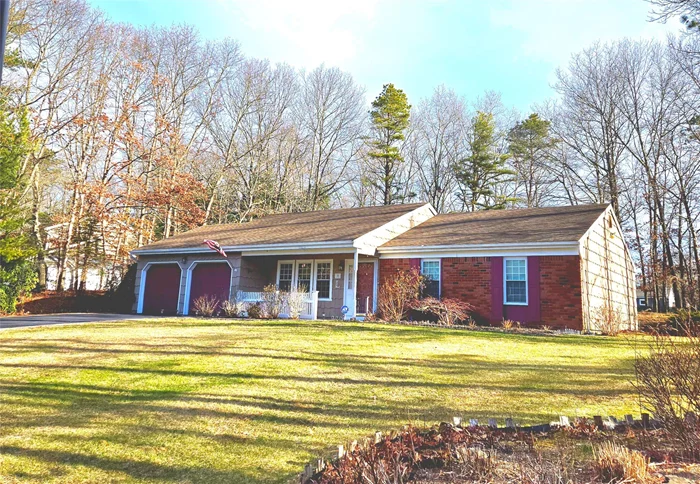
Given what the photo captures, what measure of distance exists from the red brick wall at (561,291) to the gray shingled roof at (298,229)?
6237 mm

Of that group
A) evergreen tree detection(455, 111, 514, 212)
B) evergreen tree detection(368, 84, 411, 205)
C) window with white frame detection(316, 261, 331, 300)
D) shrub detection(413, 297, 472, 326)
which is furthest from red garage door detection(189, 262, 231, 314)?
evergreen tree detection(455, 111, 514, 212)

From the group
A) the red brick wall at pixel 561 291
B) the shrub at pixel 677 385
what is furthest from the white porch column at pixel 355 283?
the shrub at pixel 677 385

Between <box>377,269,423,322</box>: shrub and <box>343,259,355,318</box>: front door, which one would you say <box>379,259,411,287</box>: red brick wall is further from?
<box>343,259,355,318</box>: front door

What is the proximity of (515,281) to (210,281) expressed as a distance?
12107mm

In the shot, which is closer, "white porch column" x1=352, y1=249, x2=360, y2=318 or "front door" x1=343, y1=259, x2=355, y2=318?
"white porch column" x1=352, y1=249, x2=360, y2=318

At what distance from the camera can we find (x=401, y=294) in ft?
52.2

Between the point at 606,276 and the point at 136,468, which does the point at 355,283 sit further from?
the point at 136,468

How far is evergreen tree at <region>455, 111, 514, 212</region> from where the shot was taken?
1348 inches

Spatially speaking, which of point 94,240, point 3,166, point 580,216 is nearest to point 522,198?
point 580,216

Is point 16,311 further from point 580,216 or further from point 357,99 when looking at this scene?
point 357,99

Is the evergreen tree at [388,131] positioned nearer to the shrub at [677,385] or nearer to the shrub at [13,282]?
the shrub at [13,282]

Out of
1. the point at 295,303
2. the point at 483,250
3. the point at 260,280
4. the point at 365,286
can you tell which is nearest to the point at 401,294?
the point at 365,286

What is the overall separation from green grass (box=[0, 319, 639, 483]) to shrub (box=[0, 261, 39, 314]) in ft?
33.7

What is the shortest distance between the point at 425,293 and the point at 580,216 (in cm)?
641
